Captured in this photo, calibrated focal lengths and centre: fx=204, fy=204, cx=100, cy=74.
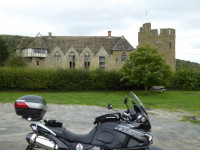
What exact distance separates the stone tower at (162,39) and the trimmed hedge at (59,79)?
2249 cm

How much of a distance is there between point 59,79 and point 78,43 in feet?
71.2

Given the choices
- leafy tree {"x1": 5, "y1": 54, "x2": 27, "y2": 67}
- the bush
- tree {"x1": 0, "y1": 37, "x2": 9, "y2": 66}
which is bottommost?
the bush

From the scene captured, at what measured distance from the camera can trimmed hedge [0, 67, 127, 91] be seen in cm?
2878

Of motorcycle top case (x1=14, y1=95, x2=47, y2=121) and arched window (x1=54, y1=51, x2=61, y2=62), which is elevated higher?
arched window (x1=54, y1=51, x2=61, y2=62)

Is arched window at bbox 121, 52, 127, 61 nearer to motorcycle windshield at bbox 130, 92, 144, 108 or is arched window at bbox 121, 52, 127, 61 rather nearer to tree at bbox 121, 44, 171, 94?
tree at bbox 121, 44, 171, 94

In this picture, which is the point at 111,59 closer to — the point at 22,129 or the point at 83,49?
the point at 83,49

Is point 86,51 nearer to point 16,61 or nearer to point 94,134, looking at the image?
point 16,61

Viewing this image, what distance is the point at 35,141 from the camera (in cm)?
385

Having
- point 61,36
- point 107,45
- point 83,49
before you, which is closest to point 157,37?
point 107,45

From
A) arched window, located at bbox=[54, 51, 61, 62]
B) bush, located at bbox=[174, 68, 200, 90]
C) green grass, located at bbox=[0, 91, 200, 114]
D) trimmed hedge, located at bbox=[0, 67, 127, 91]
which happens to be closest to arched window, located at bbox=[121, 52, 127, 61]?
arched window, located at bbox=[54, 51, 61, 62]

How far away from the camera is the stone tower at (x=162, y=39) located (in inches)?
1896

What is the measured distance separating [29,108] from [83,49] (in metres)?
45.2

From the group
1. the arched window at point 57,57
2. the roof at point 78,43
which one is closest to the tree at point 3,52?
the roof at point 78,43

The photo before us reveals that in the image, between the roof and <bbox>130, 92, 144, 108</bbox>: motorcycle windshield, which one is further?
the roof
